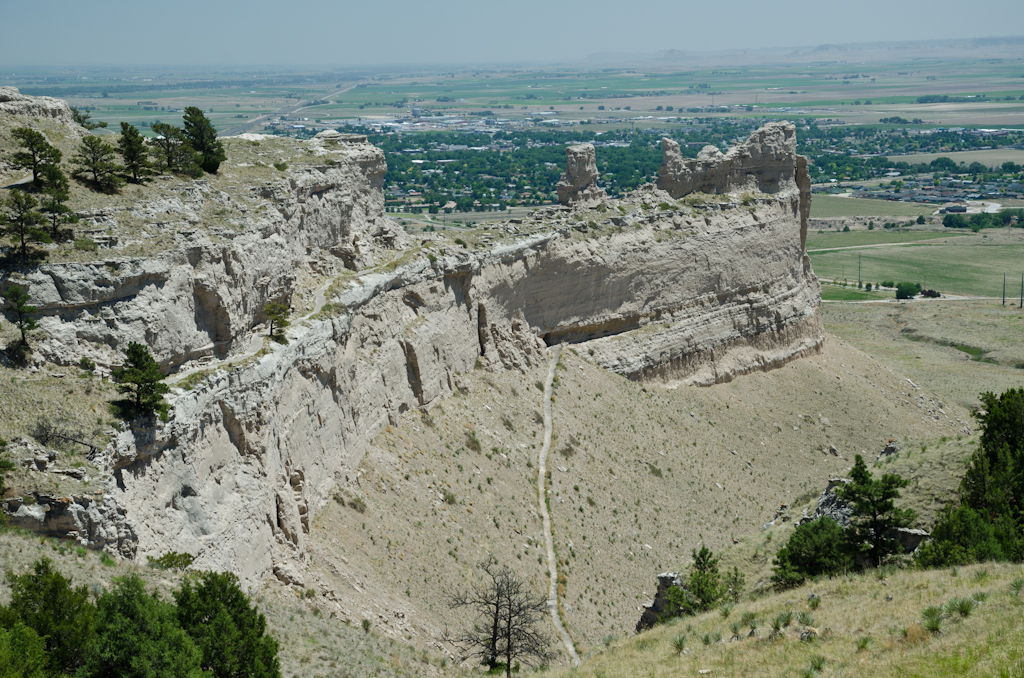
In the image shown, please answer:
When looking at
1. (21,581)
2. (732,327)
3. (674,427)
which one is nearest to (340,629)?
(21,581)

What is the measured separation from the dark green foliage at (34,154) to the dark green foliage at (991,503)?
3122cm

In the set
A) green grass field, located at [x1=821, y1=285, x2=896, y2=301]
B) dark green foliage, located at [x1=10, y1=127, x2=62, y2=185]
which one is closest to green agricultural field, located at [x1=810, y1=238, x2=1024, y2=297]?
green grass field, located at [x1=821, y1=285, x2=896, y2=301]

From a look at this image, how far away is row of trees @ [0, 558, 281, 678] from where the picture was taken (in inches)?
783

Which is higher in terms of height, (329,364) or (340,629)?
(329,364)

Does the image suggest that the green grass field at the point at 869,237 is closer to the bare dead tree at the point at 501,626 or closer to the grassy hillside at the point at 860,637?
the bare dead tree at the point at 501,626

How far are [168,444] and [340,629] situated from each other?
7.54 metres

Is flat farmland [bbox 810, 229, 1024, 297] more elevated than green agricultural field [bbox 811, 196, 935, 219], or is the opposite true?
green agricultural field [bbox 811, 196, 935, 219]

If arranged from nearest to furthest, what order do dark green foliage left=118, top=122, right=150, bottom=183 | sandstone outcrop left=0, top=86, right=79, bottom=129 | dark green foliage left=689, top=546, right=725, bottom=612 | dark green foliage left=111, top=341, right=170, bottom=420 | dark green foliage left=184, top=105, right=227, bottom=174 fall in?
dark green foliage left=111, top=341, right=170, bottom=420
dark green foliage left=689, top=546, right=725, bottom=612
dark green foliage left=118, top=122, right=150, bottom=183
sandstone outcrop left=0, top=86, right=79, bottom=129
dark green foliage left=184, top=105, right=227, bottom=174

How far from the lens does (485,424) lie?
46.7 m

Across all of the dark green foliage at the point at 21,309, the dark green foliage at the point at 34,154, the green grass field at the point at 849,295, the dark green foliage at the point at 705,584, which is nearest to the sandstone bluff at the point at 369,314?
the dark green foliage at the point at 21,309

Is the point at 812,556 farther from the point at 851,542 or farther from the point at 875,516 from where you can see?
the point at 875,516

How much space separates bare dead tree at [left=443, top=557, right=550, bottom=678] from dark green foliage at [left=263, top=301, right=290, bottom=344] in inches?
458

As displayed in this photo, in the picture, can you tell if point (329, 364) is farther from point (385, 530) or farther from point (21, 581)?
point (21, 581)

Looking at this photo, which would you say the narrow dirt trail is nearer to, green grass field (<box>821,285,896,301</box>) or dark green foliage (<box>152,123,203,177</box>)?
dark green foliage (<box>152,123,203,177</box>)
